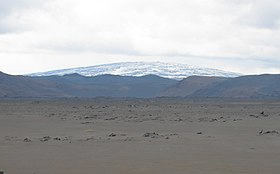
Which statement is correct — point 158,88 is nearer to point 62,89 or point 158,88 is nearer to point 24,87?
point 62,89

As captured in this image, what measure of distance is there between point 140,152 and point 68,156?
2226 millimetres

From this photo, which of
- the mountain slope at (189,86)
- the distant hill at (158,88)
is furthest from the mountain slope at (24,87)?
the mountain slope at (189,86)

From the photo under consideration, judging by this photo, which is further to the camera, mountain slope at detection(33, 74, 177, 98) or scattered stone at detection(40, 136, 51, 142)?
mountain slope at detection(33, 74, 177, 98)

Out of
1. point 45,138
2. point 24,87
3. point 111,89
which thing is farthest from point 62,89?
point 45,138

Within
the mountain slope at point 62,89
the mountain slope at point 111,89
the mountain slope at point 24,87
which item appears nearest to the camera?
the mountain slope at point 24,87

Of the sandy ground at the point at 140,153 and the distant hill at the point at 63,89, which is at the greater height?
the distant hill at the point at 63,89

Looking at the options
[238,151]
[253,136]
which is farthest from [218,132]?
[238,151]

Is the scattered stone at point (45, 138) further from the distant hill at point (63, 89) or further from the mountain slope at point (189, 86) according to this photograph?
the mountain slope at point (189, 86)

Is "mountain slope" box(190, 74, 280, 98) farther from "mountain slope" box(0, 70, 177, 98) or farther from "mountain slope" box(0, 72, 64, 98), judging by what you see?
"mountain slope" box(0, 72, 64, 98)

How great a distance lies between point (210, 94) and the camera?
112 m

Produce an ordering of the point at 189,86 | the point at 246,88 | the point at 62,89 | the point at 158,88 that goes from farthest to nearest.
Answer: the point at 158,88 → the point at 62,89 → the point at 189,86 → the point at 246,88

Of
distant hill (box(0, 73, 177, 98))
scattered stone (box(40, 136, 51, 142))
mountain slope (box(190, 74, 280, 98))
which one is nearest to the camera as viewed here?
scattered stone (box(40, 136, 51, 142))

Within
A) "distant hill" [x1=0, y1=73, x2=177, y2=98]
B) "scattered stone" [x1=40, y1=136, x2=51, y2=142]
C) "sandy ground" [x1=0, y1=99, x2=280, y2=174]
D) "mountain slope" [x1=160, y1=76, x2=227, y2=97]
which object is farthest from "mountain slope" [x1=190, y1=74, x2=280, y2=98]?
"scattered stone" [x1=40, y1=136, x2=51, y2=142]

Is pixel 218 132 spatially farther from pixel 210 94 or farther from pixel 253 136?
pixel 210 94
